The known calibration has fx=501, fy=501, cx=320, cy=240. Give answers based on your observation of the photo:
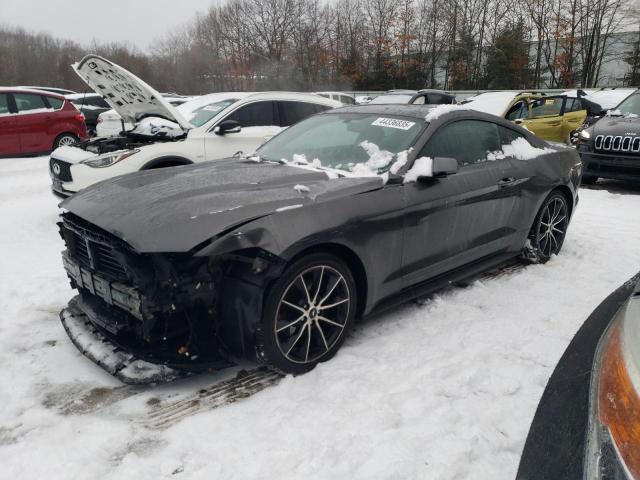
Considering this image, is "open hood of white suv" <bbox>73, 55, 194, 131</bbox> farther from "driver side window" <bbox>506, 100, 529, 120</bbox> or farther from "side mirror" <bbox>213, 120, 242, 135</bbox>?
"driver side window" <bbox>506, 100, 529, 120</bbox>

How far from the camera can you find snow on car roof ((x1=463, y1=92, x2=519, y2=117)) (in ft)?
37.1

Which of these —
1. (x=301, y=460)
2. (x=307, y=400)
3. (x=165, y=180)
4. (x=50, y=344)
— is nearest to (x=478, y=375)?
(x=307, y=400)

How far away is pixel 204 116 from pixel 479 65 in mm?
36077

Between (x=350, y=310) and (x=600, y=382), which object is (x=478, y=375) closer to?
(x=350, y=310)

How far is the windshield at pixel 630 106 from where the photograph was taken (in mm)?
9051

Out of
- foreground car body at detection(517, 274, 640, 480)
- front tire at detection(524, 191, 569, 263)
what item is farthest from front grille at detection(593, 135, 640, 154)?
foreground car body at detection(517, 274, 640, 480)

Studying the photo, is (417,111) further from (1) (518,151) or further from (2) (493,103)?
(2) (493,103)

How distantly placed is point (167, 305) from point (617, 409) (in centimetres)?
209

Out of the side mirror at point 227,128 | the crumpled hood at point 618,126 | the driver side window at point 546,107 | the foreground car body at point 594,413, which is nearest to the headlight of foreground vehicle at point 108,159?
the side mirror at point 227,128

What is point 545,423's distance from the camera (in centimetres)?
150

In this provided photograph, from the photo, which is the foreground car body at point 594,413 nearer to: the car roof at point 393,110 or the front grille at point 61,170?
the car roof at point 393,110

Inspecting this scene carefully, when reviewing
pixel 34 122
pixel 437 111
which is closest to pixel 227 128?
pixel 437 111

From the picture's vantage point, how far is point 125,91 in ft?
21.4

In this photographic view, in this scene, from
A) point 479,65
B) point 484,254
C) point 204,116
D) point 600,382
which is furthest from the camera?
point 479,65
